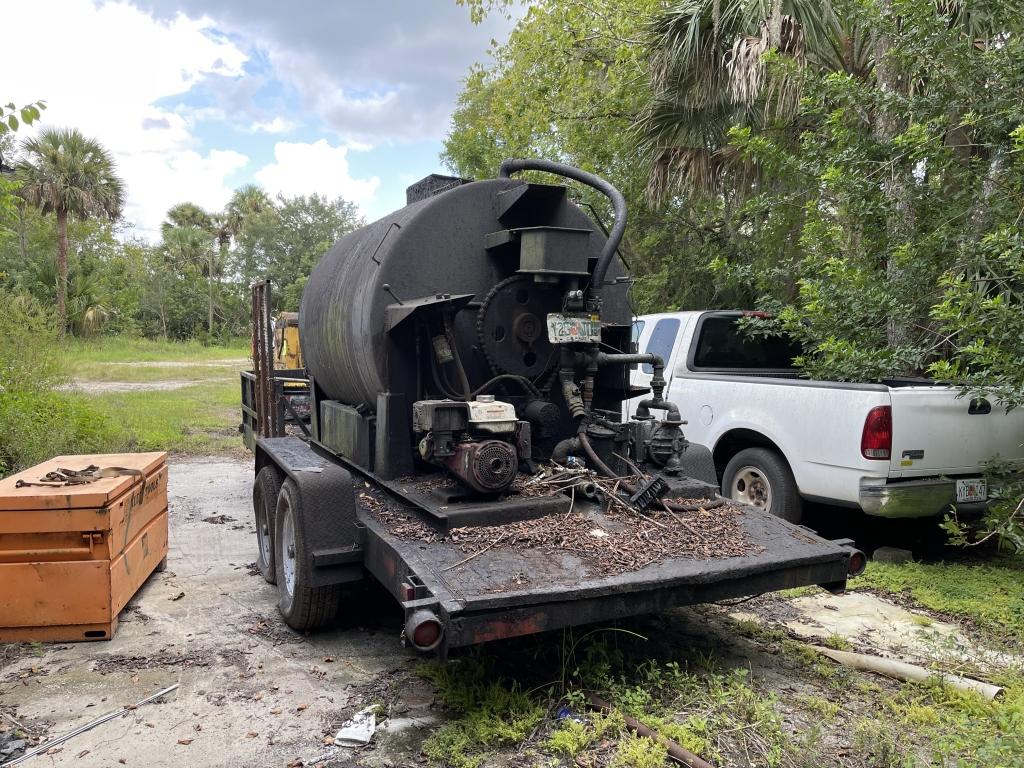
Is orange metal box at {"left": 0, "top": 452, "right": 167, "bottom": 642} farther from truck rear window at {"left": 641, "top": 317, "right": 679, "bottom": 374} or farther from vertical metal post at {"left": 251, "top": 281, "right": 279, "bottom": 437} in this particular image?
truck rear window at {"left": 641, "top": 317, "right": 679, "bottom": 374}

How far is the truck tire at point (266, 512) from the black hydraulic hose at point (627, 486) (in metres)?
2.08

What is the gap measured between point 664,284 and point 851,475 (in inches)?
294

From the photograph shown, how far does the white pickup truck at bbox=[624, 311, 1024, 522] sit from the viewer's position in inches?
212

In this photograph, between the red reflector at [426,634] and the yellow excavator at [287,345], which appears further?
the yellow excavator at [287,345]

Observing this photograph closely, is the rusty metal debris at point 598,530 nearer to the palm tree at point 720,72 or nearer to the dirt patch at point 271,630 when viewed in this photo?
the dirt patch at point 271,630

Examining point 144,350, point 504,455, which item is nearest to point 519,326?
point 504,455

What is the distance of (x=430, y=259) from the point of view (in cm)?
474

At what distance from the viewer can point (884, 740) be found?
3.15 metres

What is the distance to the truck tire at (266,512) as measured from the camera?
542 centimetres

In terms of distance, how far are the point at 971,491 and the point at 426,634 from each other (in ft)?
14.3

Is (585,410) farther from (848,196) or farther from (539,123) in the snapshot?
(539,123)

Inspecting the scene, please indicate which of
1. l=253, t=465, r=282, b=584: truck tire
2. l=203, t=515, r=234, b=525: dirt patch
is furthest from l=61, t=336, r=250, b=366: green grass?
l=253, t=465, r=282, b=584: truck tire

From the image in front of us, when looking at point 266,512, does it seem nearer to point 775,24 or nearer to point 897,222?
point 897,222

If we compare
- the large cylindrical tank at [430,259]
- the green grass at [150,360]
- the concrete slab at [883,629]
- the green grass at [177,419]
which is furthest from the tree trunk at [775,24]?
the green grass at [150,360]
